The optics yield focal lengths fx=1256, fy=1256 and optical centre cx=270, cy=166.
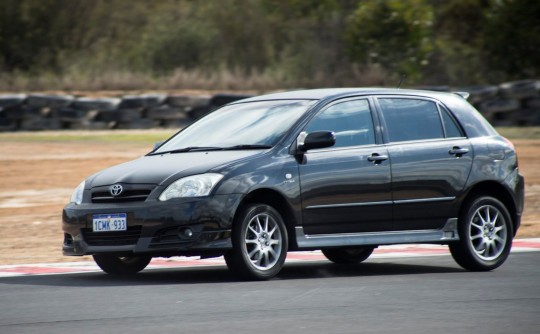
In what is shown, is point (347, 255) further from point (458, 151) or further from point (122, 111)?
point (122, 111)

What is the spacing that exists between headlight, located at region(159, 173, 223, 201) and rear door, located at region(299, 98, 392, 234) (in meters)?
0.90

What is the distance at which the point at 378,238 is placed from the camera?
11.1 meters

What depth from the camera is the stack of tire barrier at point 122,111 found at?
97.0ft

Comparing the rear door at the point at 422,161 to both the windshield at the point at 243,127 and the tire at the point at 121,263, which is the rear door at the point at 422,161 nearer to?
the windshield at the point at 243,127

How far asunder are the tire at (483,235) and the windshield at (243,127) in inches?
73.9

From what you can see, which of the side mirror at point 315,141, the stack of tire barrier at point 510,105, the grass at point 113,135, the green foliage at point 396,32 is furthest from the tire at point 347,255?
the green foliage at point 396,32

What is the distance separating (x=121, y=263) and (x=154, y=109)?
18.8 metres

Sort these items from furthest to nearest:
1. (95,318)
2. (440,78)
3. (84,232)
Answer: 1. (440,78)
2. (84,232)
3. (95,318)

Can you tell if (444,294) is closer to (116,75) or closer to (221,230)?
(221,230)

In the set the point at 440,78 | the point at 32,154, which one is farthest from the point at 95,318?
the point at 440,78

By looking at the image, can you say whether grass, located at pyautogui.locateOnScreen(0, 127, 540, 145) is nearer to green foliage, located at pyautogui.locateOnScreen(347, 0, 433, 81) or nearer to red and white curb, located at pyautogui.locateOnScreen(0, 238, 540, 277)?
green foliage, located at pyautogui.locateOnScreen(347, 0, 433, 81)

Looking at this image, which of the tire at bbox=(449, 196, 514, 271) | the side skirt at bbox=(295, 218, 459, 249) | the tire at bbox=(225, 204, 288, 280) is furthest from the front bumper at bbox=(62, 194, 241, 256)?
the tire at bbox=(449, 196, 514, 271)

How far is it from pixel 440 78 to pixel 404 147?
92.5 ft

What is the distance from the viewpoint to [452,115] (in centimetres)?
1190
